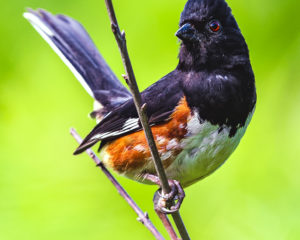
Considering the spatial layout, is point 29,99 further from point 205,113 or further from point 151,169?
point 205,113

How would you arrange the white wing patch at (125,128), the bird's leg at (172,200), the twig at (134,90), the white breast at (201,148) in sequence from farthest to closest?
the white wing patch at (125,128) → the white breast at (201,148) → the bird's leg at (172,200) → the twig at (134,90)

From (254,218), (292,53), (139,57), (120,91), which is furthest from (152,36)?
(254,218)

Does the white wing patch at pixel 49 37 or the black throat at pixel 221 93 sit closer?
the black throat at pixel 221 93

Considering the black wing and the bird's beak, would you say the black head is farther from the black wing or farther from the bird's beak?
the black wing

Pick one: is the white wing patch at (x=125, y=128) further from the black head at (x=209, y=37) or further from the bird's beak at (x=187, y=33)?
the bird's beak at (x=187, y=33)

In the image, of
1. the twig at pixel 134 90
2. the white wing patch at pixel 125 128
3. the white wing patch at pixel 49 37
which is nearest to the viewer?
the twig at pixel 134 90

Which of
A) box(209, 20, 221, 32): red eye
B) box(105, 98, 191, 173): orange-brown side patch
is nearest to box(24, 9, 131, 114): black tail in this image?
box(105, 98, 191, 173): orange-brown side patch

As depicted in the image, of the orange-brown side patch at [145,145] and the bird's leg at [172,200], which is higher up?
the orange-brown side patch at [145,145]

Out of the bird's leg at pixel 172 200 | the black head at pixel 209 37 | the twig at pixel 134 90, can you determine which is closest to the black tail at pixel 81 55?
the black head at pixel 209 37
